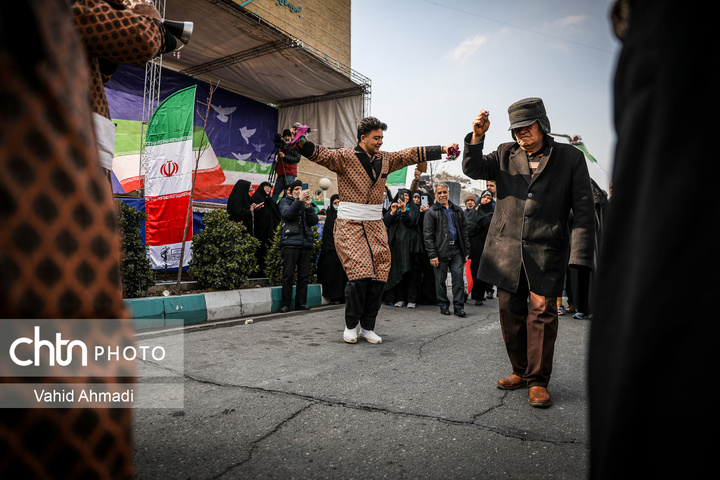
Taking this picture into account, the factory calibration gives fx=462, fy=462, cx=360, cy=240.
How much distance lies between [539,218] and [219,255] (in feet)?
16.2

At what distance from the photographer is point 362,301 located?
449 centimetres

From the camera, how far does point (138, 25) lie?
1660mm

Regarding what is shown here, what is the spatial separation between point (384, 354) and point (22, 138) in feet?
12.2

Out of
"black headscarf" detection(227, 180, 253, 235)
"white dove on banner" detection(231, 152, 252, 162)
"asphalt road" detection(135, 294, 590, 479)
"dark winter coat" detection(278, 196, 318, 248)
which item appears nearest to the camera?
"asphalt road" detection(135, 294, 590, 479)

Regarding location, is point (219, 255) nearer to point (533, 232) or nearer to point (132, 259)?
point (132, 259)

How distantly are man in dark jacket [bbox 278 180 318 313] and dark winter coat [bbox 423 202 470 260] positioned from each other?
1.77 m

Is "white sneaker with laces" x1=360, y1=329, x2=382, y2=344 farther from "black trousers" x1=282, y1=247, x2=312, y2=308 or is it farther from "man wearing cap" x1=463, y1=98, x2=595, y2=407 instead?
"black trousers" x1=282, y1=247, x2=312, y2=308

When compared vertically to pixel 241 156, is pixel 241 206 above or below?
below

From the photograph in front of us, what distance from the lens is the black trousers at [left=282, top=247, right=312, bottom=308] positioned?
688 centimetres

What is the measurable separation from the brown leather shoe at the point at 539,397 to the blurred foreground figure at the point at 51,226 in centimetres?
265

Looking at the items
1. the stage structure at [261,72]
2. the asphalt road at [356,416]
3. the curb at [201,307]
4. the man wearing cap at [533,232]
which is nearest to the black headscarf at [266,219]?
the curb at [201,307]

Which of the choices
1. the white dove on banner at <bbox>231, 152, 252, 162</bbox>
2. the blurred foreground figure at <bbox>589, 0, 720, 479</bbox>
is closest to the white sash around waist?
the blurred foreground figure at <bbox>589, 0, 720, 479</bbox>

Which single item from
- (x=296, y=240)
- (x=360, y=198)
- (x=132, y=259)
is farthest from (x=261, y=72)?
(x=360, y=198)

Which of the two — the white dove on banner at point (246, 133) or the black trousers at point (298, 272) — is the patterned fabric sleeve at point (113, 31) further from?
the white dove on banner at point (246, 133)
